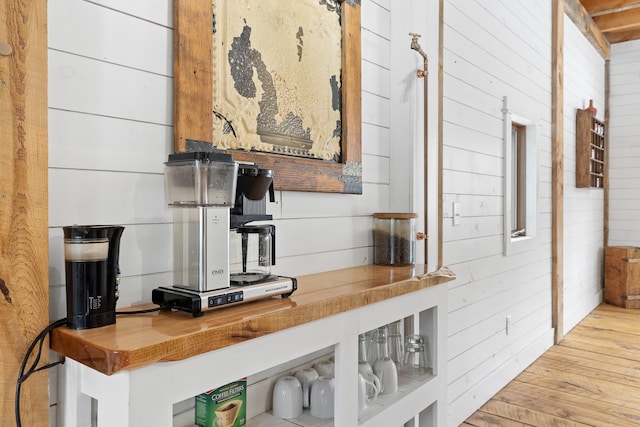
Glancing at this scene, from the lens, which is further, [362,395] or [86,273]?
[362,395]

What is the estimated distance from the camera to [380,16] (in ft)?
7.18

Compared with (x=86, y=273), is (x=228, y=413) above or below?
below

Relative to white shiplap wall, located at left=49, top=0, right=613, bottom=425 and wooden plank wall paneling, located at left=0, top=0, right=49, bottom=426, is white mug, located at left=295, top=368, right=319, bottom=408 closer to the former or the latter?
white shiplap wall, located at left=49, top=0, right=613, bottom=425

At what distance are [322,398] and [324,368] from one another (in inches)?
5.8

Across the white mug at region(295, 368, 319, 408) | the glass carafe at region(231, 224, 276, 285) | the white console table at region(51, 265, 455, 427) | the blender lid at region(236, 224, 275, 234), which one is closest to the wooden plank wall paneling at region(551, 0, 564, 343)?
the white console table at region(51, 265, 455, 427)

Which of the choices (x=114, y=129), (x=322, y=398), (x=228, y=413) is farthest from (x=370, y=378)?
(x=114, y=129)

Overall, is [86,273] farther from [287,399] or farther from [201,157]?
[287,399]

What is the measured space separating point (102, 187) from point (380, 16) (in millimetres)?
1537

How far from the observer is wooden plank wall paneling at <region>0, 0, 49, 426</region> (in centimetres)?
96

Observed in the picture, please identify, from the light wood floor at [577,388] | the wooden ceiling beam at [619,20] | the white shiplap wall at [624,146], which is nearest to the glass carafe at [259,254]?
the light wood floor at [577,388]

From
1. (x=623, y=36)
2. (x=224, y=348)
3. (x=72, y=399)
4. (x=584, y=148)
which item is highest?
(x=623, y=36)

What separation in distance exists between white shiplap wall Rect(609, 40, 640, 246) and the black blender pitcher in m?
6.43

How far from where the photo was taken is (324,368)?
5.40ft

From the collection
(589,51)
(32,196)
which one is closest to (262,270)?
(32,196)
